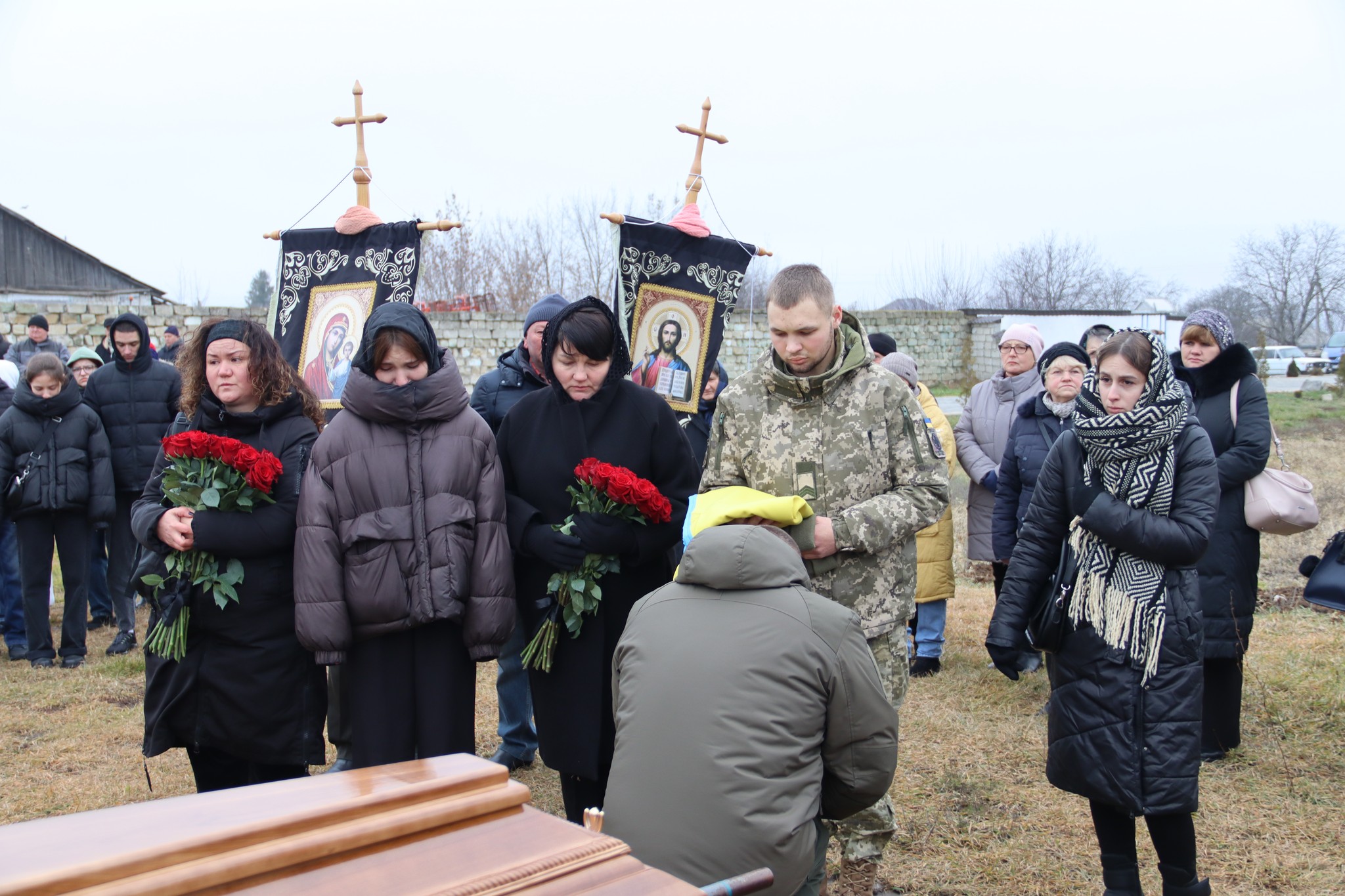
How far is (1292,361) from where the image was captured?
98.9ft

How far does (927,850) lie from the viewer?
3.69 meters

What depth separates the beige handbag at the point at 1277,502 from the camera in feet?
13.8

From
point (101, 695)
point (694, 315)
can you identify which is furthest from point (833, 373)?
point (101, 695)

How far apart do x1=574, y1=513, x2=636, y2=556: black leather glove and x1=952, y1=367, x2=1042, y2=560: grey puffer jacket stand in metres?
3.11

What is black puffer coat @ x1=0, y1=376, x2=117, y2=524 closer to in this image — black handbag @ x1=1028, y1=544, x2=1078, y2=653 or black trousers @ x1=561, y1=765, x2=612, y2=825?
black trousers @ x1=561, y1=765, x2=612, y2=825

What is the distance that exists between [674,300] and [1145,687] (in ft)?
8.83

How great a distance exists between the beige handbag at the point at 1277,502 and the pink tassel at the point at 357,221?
13.4 ft

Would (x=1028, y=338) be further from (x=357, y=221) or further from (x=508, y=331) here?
(x=508, y=331)

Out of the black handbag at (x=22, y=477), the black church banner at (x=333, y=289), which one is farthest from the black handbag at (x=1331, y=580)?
the black handbag at (x=22, y=477)

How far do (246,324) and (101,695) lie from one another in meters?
3.55

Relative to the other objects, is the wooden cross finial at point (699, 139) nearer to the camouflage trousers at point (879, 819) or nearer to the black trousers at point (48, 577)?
the camouflage trousers at point (879, 819)

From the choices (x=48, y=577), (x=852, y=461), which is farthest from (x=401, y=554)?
(x=48, y=577)

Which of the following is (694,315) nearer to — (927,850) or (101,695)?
(927,850)

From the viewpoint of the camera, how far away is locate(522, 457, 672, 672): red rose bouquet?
3238mm
